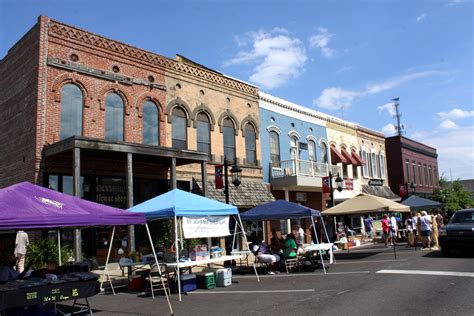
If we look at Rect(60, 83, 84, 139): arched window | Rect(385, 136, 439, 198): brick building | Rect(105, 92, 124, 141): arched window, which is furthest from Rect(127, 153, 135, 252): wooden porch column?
Rect(385, 136, 439, 198): brick building

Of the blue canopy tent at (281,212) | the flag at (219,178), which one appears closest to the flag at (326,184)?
the flag at (219,178)

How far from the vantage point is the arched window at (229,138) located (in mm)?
22609

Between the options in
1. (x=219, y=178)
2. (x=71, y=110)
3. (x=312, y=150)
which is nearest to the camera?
(x=71, y=110)

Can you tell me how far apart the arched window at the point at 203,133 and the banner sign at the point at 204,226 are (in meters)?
9.15

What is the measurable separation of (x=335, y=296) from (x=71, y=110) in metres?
12.0

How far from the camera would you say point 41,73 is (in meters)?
15.5

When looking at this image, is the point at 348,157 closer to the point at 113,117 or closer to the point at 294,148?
the point at 294,148

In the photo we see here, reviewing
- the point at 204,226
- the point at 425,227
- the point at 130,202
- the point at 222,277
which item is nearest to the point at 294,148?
the point at 425,227

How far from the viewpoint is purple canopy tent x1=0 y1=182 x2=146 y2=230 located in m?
7.05

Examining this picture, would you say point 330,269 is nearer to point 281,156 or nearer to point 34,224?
point 34,224

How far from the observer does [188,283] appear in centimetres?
1124

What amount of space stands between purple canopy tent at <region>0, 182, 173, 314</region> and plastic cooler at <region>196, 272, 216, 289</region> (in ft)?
11.9

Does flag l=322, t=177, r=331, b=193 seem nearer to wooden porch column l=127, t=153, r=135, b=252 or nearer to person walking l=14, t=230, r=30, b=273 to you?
wooden porch column l=127, t=153, r=135, b=252

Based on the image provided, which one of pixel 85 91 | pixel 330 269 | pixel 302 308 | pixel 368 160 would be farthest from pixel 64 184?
pixel 368 160
